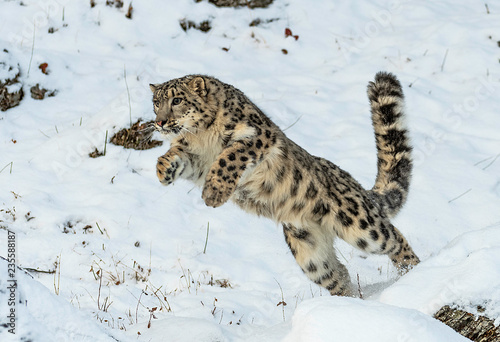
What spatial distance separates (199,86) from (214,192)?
1.23 m

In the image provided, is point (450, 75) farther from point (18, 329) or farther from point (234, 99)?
point (18, 329)

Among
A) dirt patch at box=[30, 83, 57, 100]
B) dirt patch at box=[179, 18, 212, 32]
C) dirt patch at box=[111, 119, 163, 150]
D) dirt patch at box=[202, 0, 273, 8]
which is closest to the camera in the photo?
dirt patch at box=[111, 119, 163, 150]

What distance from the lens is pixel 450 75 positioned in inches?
435

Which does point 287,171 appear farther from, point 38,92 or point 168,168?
point 38,92

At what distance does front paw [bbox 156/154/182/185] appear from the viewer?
19.2 ft

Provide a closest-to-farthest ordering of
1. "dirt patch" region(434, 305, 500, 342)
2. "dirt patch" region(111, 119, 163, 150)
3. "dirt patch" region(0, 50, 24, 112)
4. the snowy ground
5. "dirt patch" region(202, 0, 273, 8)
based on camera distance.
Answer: "dirt patch" region(434, 305, 500, 342) → the snowy ground → "dirt patch" region(111, 119, 163, 150) → "dirt patch" region(0, 50, 24, 112) → "dirt patch" region(202, 0, 273, 8)

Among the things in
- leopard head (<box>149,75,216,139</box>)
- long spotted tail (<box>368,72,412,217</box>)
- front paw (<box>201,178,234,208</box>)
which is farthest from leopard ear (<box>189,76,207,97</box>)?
long spotted tail (<box>368,72,412,217</box>)

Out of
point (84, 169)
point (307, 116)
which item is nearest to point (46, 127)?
point (84, 169)

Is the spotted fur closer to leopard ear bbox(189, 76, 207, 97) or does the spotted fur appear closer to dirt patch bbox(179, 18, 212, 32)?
leopard ear bbox(189, 76, 207, 97)

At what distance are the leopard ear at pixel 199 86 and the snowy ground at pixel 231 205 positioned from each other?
1.92 m

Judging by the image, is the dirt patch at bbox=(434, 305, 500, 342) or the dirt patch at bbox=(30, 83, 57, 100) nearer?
the dirt patch at bbox=(434, 305, 500, 342)

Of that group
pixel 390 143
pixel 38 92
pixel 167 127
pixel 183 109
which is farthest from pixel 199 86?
pixel 38 92

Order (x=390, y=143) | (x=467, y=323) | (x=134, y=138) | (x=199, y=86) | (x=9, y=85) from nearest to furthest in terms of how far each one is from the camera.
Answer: (x=467, y=323) → (x=199, y=86) → (x=390, y=143) → (x=134, y=138) → (x=9, y=85)

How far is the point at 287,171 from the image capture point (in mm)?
6375
